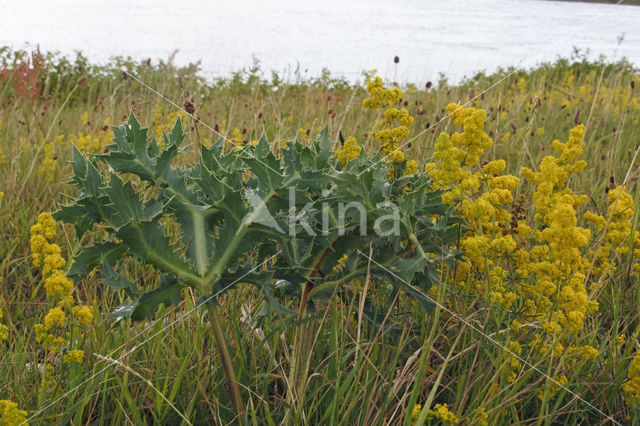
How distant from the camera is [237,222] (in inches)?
52.6

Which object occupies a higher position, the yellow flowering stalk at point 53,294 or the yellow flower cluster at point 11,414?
the yellow flowering stalk at point 53,294

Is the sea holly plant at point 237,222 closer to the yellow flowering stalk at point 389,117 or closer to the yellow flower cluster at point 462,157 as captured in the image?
the yellow flower cluster at point 462,157

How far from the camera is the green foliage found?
1320mm

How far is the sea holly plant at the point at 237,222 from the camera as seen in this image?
52.0 inches

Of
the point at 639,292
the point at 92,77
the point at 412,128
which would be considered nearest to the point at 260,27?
the point at 92,77

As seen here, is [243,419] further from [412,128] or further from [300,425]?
[412,128]

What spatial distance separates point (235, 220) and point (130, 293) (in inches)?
13.6

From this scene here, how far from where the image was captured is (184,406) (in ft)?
5.11

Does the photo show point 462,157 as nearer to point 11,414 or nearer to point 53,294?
point 53,294

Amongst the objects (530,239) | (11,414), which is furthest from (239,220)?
(530,239)

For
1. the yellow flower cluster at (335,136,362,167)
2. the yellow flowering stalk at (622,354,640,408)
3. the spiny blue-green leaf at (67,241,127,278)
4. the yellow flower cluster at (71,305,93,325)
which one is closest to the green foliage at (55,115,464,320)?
the spiny blue-green leaf at (67,241,127,278)

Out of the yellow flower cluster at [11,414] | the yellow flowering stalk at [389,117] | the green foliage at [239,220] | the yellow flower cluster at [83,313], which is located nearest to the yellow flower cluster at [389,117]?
the yellow flowering stalk at [389,117]

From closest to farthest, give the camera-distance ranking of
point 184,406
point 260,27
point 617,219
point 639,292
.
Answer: point 184,406 < point 617,219 < point 639,292 < point 260,27

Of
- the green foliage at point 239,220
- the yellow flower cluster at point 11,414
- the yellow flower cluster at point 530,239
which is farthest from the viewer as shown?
the yellow flower cluster at point 530,239
